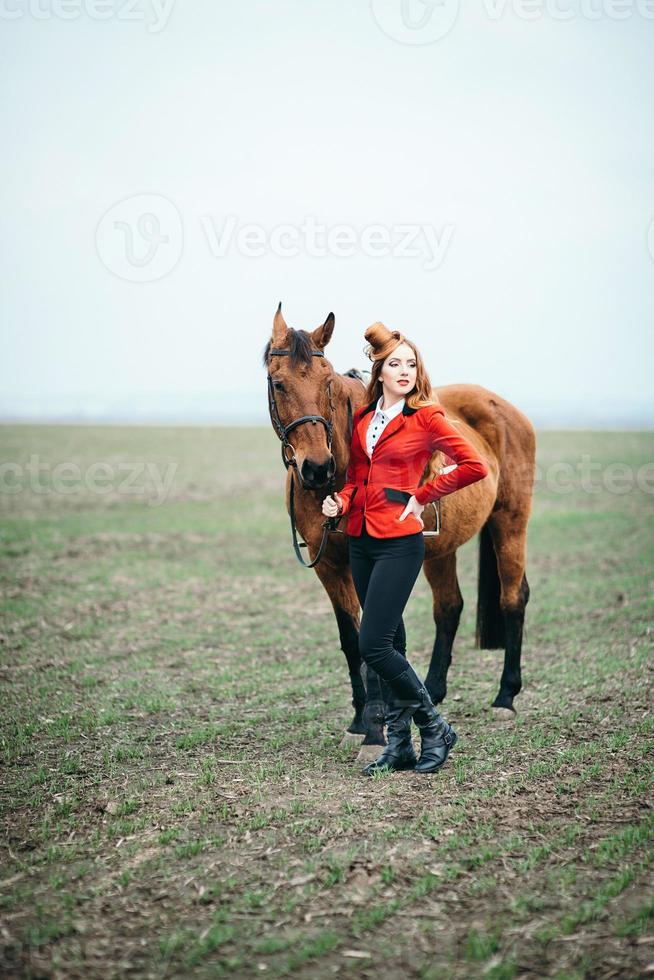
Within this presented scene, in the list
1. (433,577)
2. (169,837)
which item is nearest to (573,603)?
(433,577)

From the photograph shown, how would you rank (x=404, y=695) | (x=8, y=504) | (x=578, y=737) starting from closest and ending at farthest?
(x=404, y=695)
(x=578, y=737)
(x=8, y=504)

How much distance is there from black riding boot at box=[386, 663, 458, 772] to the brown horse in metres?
0.29

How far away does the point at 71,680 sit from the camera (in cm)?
727

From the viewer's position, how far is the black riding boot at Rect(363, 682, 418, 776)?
4.65 m

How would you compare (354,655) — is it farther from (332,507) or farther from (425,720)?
(332,507)

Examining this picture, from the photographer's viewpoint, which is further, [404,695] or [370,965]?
[404,695]

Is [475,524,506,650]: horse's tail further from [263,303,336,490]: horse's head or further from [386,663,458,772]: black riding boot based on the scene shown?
[263,303,336,490]: horse's head

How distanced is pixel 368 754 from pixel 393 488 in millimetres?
1754

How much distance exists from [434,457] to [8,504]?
16747mm

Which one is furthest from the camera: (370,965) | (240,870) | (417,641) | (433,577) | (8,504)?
(8,504)

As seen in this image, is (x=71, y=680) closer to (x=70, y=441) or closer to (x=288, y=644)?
(x=288, y=644)

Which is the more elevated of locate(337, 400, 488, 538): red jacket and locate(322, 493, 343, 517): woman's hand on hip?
locate(337, 400, 488, 538): red jacket

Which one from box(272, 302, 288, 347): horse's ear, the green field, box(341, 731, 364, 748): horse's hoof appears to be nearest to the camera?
the green field

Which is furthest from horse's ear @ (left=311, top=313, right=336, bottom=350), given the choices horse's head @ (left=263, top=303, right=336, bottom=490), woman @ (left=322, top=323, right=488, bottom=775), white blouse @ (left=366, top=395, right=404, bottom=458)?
white blouse @ (left=366, top=395, right=404, bottom=458)
